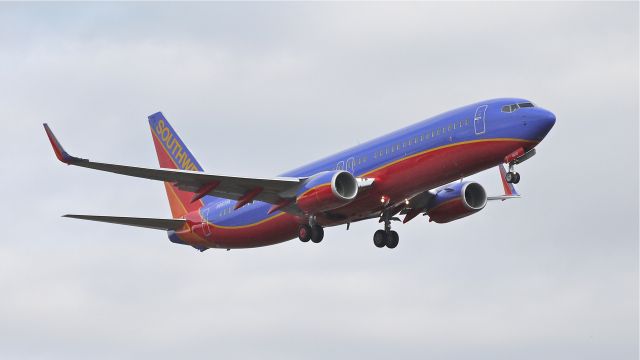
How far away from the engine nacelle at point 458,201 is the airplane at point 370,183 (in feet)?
0.15

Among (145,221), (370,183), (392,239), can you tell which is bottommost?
(370,183)

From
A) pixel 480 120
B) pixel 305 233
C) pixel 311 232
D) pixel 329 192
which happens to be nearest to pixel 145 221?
pixel 305 233

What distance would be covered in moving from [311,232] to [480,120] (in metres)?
9.30

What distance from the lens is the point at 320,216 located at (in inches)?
2185

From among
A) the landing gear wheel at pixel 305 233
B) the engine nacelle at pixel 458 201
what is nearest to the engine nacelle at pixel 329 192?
the landing gear wheel at pixel 305 233

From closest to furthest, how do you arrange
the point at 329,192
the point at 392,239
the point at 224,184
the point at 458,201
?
the point at 329,192
the point at 224,184
the point at 458,201
the point at 392,239

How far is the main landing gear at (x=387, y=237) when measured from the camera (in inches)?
2292

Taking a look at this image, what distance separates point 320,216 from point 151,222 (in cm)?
1019

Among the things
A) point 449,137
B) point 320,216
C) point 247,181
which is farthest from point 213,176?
point 449,137

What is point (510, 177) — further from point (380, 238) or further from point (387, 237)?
point (380, 238)

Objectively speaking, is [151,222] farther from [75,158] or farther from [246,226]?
[75,158]

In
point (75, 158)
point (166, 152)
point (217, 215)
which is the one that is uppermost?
point (166, 152)

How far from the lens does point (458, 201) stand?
57375 mm

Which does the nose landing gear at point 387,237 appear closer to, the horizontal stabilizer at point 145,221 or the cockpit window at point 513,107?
the cockpit window at point 513,107
